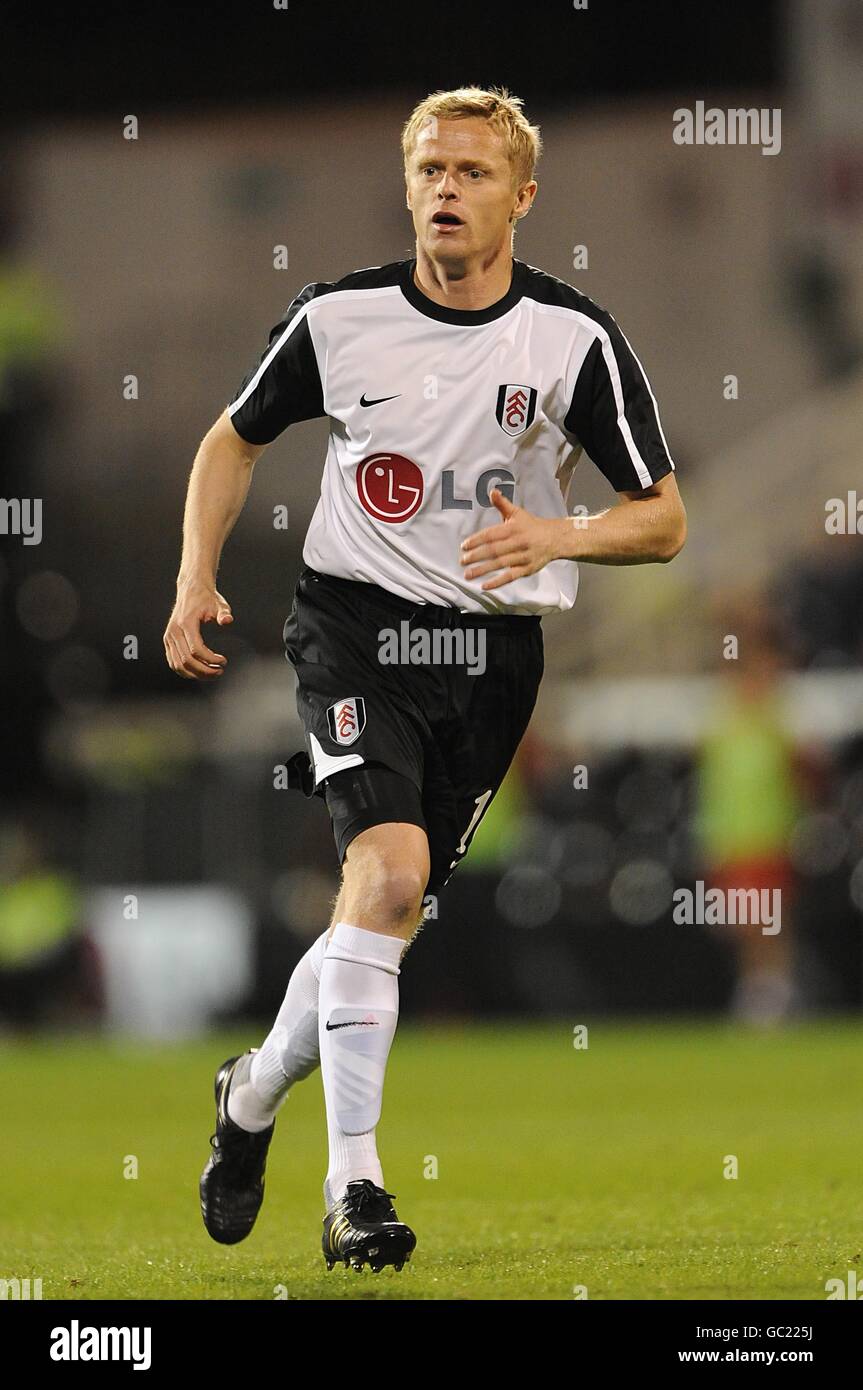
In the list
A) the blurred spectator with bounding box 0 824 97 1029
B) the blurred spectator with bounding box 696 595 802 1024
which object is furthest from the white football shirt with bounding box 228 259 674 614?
the blurred spectator with bounding box 0 824 97 1029

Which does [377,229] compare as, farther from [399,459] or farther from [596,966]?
[399,459]

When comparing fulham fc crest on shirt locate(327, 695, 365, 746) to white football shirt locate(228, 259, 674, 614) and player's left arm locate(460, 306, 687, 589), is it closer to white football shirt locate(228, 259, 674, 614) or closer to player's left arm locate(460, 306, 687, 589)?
white football shirt locate(228, 259, 674, 614)

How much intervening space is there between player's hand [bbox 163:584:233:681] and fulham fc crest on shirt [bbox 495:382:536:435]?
31.3 inches

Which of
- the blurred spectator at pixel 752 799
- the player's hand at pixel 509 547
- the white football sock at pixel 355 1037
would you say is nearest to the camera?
the player's hand at pixel 509 547

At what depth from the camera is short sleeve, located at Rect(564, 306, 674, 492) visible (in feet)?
16.7

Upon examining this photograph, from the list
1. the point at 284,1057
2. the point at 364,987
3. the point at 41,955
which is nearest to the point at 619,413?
the point at 364,987

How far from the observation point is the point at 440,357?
5.12m

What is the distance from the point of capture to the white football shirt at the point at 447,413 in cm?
507

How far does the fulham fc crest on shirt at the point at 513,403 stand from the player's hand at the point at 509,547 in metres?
0.45

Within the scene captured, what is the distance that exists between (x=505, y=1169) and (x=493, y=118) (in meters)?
3.62

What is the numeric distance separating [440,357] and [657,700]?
1084cm

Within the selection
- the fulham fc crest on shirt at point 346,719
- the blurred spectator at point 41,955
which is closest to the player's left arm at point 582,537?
the fulham fc crest on shirt at point 346,719

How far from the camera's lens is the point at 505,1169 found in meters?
7.15

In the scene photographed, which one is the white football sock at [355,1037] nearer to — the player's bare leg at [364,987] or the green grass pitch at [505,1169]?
the player's bare leg at [364,987]
